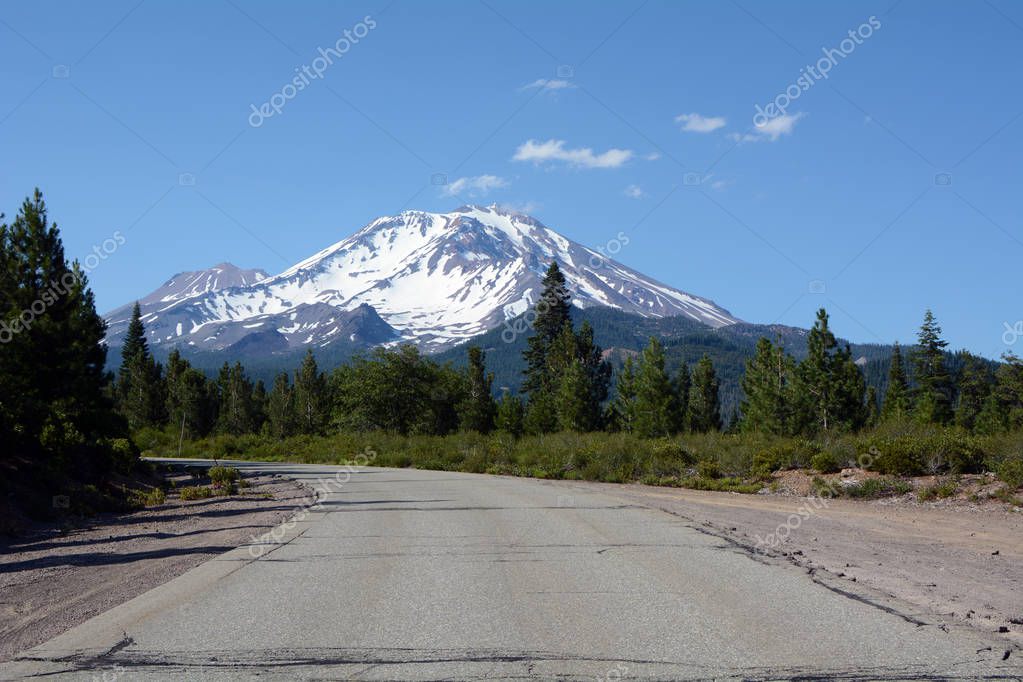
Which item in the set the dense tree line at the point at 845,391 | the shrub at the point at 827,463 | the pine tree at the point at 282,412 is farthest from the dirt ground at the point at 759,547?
the pine tree at the point at 282,412

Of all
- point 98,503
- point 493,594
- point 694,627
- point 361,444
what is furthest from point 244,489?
point 361,444

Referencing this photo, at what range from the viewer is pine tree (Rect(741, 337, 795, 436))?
188ft

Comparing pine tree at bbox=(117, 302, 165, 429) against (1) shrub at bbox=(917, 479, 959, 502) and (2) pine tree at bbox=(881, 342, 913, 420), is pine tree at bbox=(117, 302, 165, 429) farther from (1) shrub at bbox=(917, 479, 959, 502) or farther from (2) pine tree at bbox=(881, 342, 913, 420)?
(1) shrub at bbox=(917, 479, 959, 502)

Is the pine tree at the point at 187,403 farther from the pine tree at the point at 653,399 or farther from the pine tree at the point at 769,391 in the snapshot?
the pine tree at the point at 769,391

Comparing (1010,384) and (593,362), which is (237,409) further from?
(1010,384)

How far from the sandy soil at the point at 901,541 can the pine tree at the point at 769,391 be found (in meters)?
29.5

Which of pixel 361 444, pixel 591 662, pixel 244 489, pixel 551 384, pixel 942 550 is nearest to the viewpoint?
pixel 591 662

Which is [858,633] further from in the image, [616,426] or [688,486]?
[616,426]

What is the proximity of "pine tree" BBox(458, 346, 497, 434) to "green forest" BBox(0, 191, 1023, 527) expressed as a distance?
0.74ft

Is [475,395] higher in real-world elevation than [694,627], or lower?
higher

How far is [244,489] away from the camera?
82.4 ft

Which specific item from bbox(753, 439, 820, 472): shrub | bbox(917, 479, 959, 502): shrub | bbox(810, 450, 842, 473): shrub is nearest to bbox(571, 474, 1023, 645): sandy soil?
bbox(917, 479, 959, 502): shrub

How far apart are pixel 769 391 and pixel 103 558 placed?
175 ft

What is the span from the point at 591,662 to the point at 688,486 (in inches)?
875
